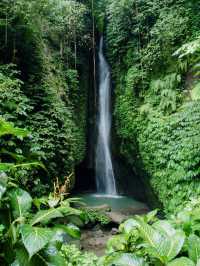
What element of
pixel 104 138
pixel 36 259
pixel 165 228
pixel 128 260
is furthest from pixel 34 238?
pixel 104 138

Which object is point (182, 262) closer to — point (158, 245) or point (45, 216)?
point (158, 245)

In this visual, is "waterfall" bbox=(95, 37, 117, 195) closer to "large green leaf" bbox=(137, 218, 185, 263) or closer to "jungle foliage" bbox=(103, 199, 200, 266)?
"jungle foliage" bbox=(103, 199, 200, 266)

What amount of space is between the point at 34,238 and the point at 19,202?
29 cm

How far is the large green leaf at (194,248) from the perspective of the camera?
5.06 feet

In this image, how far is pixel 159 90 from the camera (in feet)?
32.3

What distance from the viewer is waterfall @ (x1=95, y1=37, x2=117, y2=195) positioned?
13008mm

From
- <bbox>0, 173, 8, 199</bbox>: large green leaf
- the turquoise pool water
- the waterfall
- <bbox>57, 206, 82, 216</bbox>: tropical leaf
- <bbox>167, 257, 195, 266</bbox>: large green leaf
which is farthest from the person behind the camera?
the waterfall

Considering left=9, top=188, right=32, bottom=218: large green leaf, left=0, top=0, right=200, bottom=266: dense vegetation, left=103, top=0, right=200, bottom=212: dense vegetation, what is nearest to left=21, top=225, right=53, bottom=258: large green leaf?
left=0, top=0, right=200, bottom=266: dense vegetation

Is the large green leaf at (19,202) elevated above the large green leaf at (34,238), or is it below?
above

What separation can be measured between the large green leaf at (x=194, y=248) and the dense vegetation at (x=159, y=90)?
5.17 metres

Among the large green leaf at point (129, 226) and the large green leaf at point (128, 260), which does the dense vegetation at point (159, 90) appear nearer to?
the large green leaf at point (129, 226)

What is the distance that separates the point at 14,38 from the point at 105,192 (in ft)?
22.9

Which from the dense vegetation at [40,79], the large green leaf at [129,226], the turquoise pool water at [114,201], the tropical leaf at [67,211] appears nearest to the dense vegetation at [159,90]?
the turquoise pool water at [114,201]

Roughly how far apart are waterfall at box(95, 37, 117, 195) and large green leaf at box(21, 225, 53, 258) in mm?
11216
